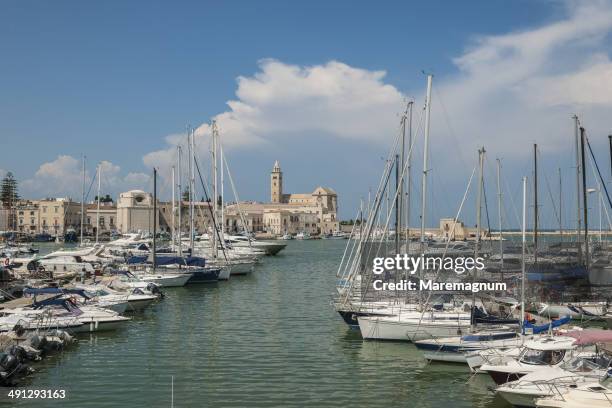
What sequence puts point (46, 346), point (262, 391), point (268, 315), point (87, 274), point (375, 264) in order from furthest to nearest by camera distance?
1. point (87, 274)
2. point (268, 315)
3. point (375, 264)
4. point (46, 346)
5. point (262, 391)

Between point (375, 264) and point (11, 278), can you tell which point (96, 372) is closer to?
point (375, 264)

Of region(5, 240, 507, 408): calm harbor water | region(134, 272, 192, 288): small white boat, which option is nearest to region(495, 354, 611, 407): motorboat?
region(5, 240, 507, 408): calm harbor water

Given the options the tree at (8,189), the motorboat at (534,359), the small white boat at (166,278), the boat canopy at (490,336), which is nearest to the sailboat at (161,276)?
the small white boat at (166,278)

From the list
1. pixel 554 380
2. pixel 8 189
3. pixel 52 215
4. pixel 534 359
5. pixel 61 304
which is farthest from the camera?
pixel 52 215

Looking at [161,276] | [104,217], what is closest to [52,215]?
[104,217]

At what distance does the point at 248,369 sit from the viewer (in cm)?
2150

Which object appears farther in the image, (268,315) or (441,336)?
(268,315)

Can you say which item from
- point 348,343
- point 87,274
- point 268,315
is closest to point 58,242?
point 87,274

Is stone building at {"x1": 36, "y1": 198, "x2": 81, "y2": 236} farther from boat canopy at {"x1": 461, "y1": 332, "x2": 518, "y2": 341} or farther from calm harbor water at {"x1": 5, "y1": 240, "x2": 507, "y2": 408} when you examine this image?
boat canopy at {"x1": 461, "y1": 332, "x2": 518, "y2": 341}

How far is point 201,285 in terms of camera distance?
48656mm

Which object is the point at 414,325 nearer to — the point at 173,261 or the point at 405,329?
the point at 405,329

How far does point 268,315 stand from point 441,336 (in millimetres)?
12382

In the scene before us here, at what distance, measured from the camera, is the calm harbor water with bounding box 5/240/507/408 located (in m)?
18.2

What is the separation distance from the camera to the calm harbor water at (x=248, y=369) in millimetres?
18219
